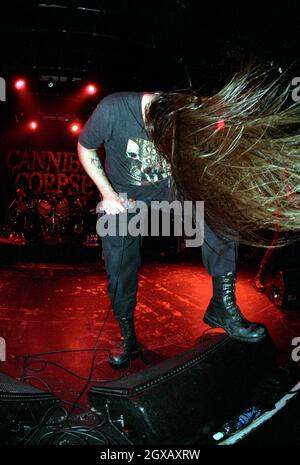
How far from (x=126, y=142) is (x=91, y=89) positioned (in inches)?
253

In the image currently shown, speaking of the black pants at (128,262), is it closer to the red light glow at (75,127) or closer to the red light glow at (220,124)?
the red light glow at (220,124)

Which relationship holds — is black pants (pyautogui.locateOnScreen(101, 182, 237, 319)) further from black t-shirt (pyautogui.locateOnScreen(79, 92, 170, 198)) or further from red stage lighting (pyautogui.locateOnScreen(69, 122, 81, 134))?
red stage lighting (pyautogui.locateOnScreen(69, 122, 81, 134))

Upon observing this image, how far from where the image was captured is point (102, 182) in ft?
6.58

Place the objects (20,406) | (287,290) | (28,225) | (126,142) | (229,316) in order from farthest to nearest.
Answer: (28,225) → (287,290) → (126,142) → (229,316) → (20,406)

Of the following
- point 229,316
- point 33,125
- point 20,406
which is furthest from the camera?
point 33,125

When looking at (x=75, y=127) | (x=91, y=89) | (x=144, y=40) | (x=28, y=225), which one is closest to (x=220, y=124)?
(x=144, y=40)

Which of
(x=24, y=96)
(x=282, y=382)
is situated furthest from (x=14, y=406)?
(x=24, y=96)

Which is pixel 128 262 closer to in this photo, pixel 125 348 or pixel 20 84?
pixel 125 348

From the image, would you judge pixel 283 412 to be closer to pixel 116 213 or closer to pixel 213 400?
pixel 213 400

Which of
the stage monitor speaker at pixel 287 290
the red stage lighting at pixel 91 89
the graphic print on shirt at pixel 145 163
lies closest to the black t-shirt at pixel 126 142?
the graphic print on shirt at pixel 145 163

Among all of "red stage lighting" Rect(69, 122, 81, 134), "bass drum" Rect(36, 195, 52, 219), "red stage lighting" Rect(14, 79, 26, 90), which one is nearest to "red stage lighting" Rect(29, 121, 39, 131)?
"red stage lighting" Rect(69, 122, 81, 134)

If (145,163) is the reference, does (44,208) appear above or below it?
below

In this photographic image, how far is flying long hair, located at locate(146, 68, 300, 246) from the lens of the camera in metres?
1.73
